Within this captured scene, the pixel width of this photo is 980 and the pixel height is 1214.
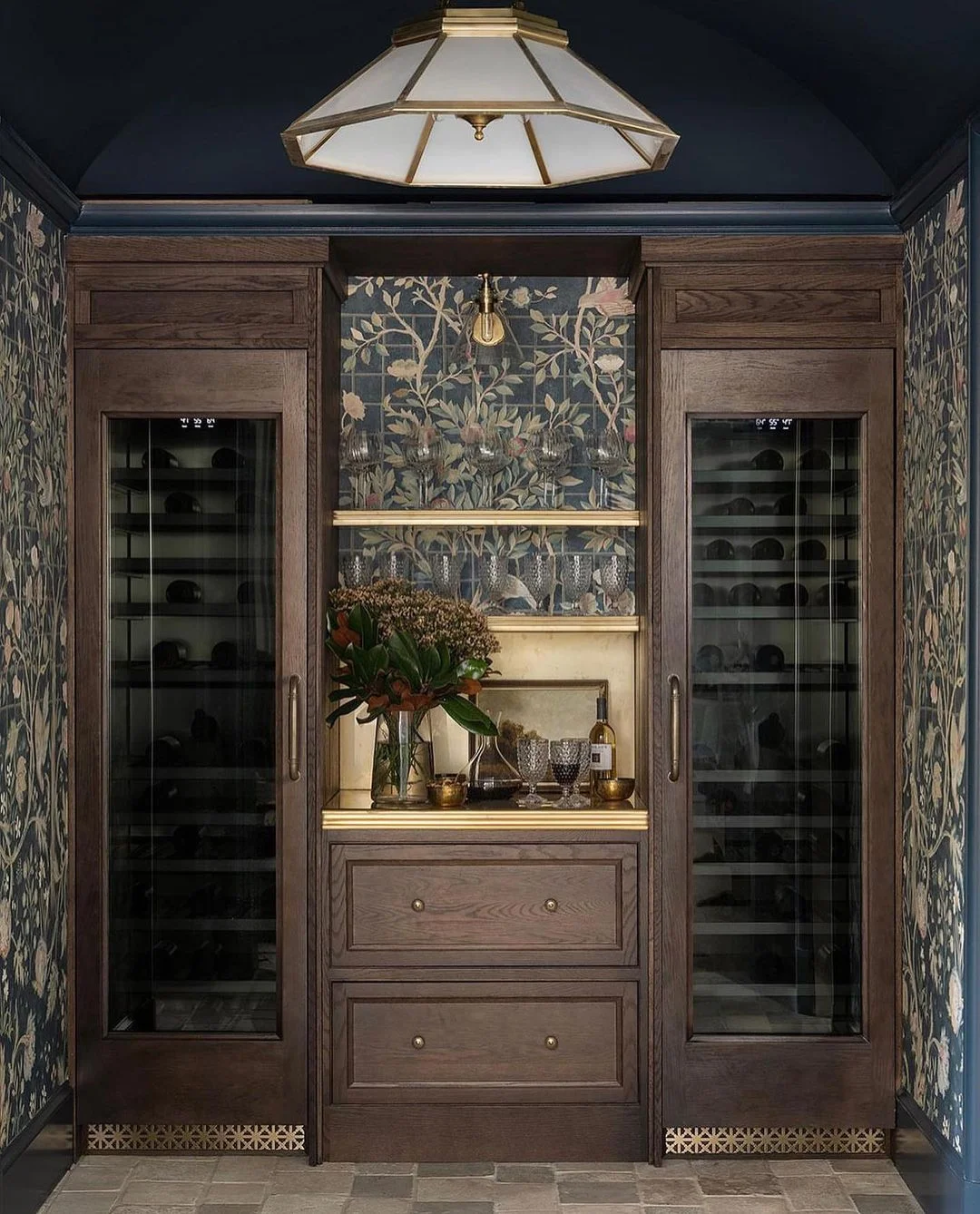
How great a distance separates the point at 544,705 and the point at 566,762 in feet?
1.15

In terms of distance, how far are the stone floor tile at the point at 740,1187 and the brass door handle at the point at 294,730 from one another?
1515 millimetres

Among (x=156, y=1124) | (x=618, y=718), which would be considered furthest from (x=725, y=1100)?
(x=156, y=1124)

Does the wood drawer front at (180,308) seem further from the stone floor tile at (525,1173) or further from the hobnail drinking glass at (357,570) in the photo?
the stone floor tile at (525,1173)

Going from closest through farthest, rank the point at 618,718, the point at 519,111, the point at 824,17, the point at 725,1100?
the point at 519,111
the point at 824,17
the point at 725,1100
the point at 618,718

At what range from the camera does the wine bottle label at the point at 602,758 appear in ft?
11.8

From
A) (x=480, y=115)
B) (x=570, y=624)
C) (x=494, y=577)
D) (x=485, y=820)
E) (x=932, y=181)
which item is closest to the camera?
(x=480, y=115)

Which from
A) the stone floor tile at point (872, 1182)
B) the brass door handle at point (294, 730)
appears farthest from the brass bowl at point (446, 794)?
the stone floor tile at point (872, 1182)

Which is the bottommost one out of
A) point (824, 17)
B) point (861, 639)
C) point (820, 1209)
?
point (820, 1209)

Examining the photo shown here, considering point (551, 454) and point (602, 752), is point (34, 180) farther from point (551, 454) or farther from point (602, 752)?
point (602, 752)

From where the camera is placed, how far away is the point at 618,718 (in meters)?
3.80

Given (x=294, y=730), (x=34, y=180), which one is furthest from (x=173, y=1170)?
(x=34, y=180)

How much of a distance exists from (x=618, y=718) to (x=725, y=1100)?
1127mm

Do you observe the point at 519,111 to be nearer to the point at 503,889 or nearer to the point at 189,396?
the point at 189,396

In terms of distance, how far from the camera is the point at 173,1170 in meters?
3.28
